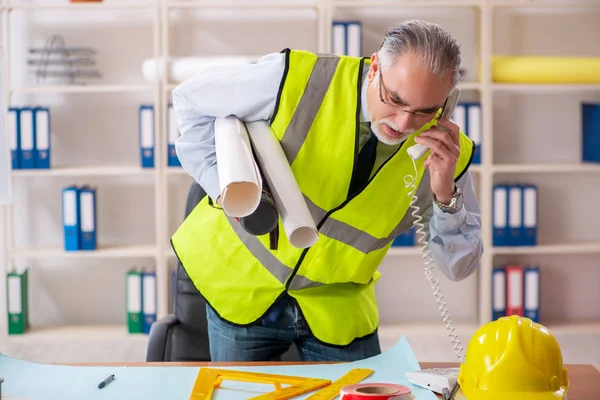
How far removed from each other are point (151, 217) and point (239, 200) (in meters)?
2.84

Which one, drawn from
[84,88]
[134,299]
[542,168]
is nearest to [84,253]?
[134,299]

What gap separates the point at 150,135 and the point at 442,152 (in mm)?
2493

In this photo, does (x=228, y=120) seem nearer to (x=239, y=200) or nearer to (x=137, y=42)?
(x=239, y=200)

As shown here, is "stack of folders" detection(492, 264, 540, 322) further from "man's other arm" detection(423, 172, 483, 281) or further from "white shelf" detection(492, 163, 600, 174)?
"man's other arm" detection(423, 172, 483, 281)

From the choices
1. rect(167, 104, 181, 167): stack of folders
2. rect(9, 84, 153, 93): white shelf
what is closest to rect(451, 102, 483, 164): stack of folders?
rect(167, 104, 181, 167): stack of folders

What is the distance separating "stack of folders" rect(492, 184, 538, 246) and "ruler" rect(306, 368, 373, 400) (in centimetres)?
248

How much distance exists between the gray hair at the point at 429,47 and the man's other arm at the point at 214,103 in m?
0.32

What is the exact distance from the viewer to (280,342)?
1.97 metres

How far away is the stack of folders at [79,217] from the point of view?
3.93 meters

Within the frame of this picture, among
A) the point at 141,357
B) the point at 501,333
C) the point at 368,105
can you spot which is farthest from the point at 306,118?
the point at 141,357

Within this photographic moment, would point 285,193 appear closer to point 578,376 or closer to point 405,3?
point 578,376

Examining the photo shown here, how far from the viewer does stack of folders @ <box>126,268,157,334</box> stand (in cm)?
400

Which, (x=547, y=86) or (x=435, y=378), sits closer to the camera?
(x=435, y=378)

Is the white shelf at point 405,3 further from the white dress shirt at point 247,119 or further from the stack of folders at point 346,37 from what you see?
the white dress shirt at point 247,119
